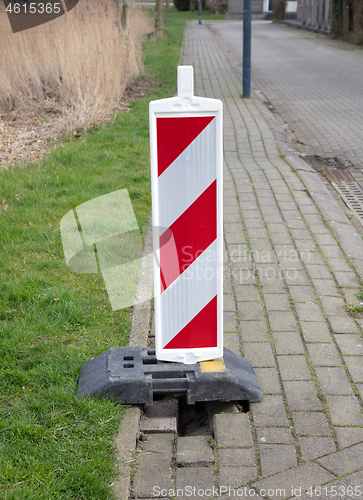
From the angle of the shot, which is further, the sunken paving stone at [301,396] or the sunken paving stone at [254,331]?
the sunken paving stone at [254,331]

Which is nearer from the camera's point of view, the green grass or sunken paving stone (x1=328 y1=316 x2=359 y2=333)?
the green grass

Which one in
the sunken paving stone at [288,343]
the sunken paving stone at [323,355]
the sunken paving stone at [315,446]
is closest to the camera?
the sunken paving stone at [315,446]

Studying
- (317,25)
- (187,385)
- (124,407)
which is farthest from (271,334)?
(317,25)

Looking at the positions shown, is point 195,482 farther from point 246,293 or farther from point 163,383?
point 246,293

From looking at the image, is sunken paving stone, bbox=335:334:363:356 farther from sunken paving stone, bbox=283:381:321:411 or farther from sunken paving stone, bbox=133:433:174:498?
sunken paving stone, bbox=133:433:174:498

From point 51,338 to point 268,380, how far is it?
1349 mm

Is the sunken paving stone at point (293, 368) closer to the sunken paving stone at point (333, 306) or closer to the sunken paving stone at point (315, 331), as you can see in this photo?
the sunken paving stone at point (315, 331)

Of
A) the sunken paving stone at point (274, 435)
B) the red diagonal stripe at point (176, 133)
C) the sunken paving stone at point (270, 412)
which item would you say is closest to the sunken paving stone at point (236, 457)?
the sunken paving stone at point (274, 435)

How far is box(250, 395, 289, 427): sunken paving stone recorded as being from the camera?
270 cm

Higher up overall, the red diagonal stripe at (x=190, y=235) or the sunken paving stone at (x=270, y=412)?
the red diagonal stripe at (x=190, y=235)

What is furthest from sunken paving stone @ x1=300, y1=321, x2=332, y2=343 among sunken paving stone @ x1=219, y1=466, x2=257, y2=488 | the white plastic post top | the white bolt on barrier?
the white plastic post top

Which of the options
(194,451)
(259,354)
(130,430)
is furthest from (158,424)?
(259,354)

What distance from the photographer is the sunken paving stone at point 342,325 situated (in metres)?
3.49

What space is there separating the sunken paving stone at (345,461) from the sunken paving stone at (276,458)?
13 centimetres
